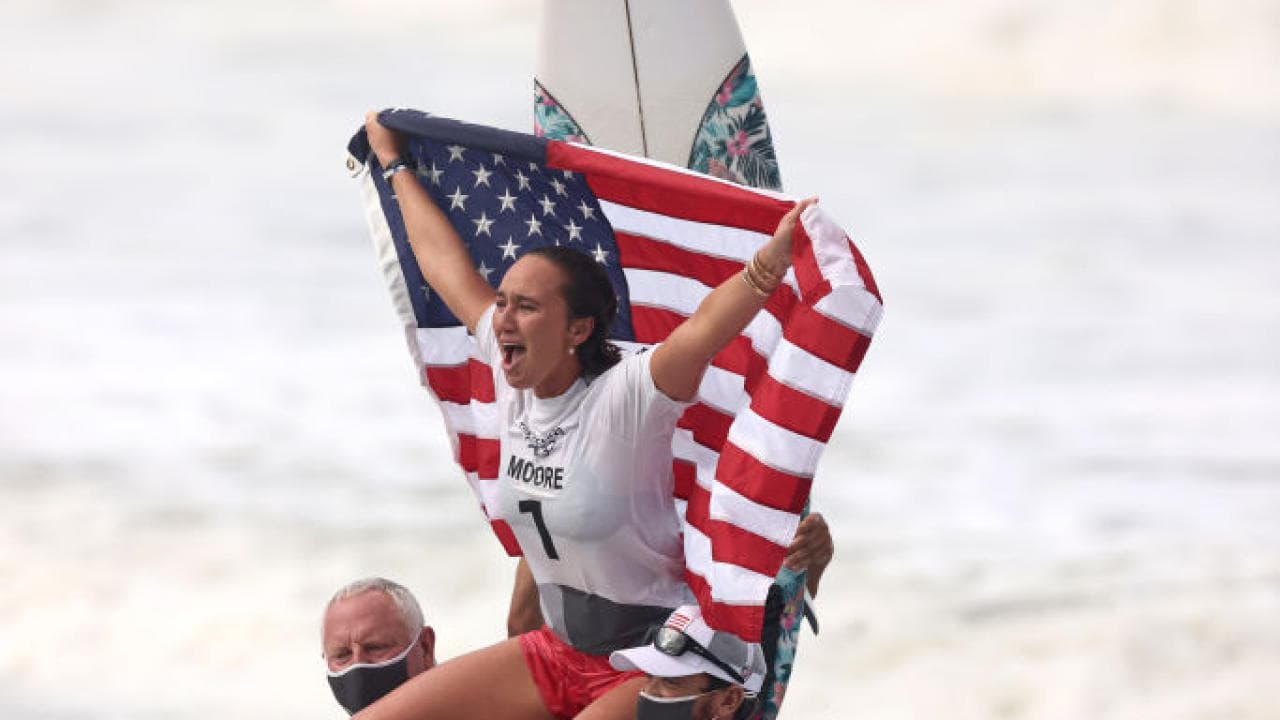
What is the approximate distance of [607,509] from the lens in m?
3.77

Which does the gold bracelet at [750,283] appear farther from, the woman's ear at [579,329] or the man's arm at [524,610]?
the man's arm at [524,610]

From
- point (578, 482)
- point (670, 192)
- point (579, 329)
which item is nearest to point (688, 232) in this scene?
point (670, 192)

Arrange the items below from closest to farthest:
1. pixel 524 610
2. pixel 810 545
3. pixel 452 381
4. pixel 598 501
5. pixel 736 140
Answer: pixel 598 501 < pixel 452 381 < pixel 810 545 < pixel 524 610 < pixel 736 140

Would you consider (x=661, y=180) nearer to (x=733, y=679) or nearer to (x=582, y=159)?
(x=582, y=159)

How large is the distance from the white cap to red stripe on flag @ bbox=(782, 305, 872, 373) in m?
0.58

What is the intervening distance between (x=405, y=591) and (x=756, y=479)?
0.98 m

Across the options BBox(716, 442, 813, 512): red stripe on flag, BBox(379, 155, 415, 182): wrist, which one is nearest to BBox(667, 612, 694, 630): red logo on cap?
BBox(716, 442, 813, 512): red stripe on flag

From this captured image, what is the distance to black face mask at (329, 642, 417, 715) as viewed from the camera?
13.6ft

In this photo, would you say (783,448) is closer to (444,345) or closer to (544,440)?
(544,440)

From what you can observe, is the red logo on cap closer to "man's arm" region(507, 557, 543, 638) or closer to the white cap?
the white cap

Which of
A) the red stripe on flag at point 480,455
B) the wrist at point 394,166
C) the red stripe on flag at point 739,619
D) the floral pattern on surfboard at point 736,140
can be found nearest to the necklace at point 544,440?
the red stripe on flag at point 480,455

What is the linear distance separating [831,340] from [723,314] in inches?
10.1

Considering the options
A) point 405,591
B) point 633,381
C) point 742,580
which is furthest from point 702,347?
point 405,591

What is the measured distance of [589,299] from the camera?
3.80 m
